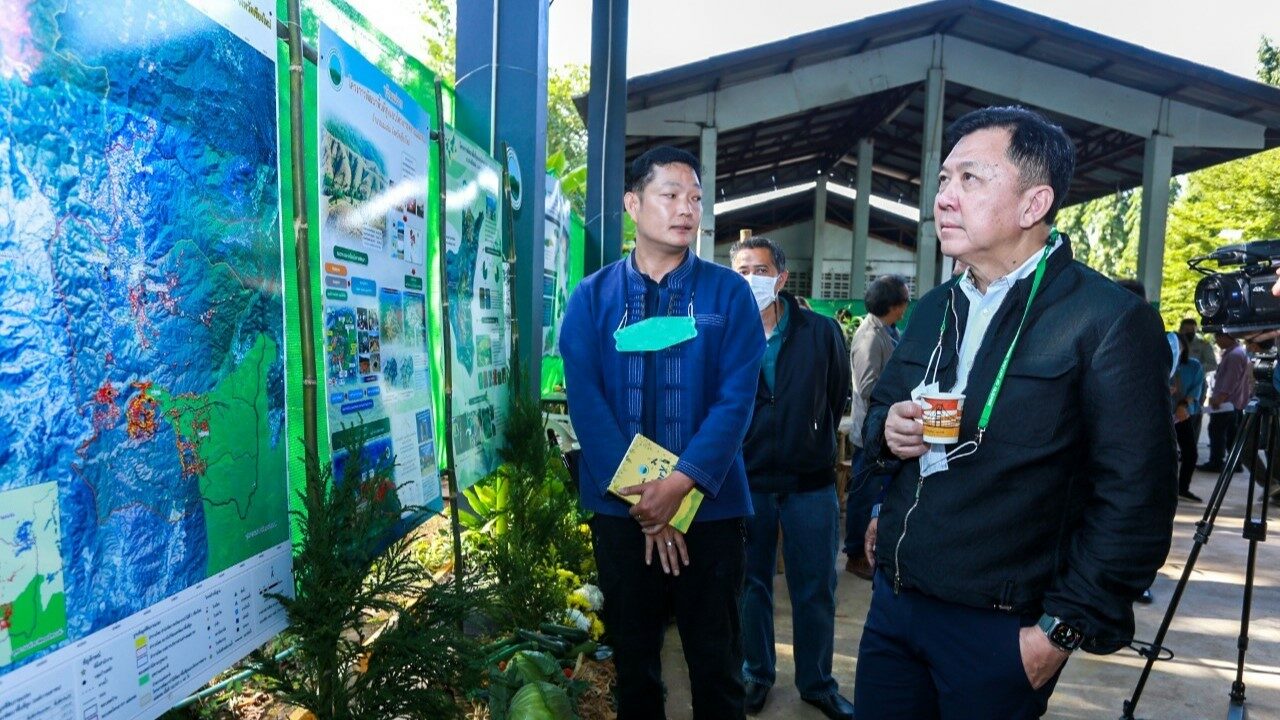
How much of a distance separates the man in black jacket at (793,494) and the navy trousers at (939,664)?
52.6 inches

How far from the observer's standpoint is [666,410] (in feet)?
7.83

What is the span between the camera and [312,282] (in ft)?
5.73

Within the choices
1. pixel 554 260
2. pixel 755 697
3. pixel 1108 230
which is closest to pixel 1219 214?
pixel 1108 230

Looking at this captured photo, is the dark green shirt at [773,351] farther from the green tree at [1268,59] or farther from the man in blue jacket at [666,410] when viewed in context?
the green tree at [1268,59]

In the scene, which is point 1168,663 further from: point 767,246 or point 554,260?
point 554,260

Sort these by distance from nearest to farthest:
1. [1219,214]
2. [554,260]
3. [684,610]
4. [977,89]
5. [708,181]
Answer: [684,610] < [554,260] < [708,181] < [977,89] < [1219,214]

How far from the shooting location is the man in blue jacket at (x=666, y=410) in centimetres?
236

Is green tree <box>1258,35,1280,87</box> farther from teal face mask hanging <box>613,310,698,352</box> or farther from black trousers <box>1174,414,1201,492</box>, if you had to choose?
teal face mask hanging <box>613,310,698,352</box>

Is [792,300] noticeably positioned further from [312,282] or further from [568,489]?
[312,282]

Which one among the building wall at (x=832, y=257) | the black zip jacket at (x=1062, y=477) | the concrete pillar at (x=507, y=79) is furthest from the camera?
the building wall at (x=832, y=257)

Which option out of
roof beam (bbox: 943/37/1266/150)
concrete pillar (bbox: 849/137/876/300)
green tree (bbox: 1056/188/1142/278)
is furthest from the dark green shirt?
green tree (bbox: 1056/188/1142/278)

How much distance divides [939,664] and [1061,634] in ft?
0.87

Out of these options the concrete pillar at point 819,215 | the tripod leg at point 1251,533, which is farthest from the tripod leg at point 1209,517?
the concrete pillar at point 819,215

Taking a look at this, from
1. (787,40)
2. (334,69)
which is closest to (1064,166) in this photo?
(334,69)
